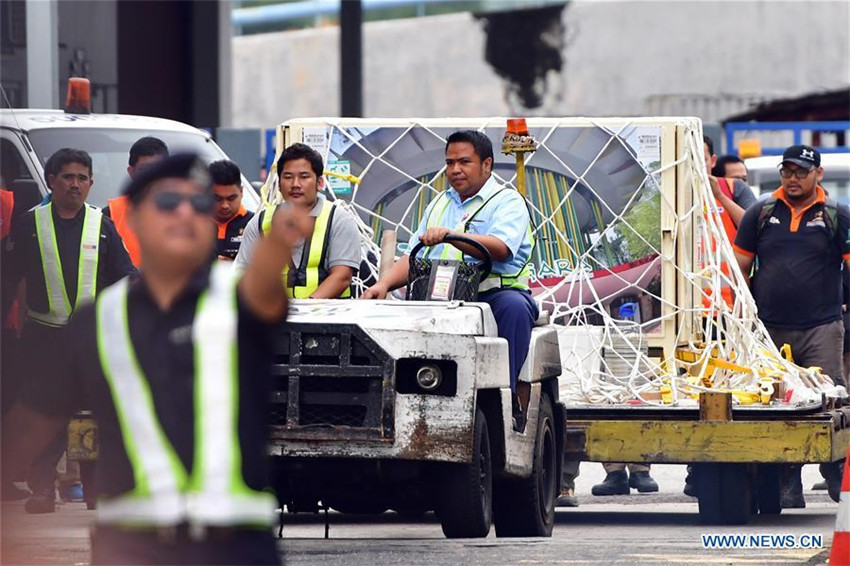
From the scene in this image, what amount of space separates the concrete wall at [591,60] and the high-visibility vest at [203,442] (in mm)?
33582

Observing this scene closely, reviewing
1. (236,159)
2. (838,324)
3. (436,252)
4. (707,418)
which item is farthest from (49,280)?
(236,159)

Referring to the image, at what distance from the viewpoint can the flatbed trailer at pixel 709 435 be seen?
10.1 metres

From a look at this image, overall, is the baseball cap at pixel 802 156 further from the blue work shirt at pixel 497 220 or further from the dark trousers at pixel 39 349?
the dark trousers at pixel 39 349

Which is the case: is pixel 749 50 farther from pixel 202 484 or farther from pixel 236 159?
pixel 202 484

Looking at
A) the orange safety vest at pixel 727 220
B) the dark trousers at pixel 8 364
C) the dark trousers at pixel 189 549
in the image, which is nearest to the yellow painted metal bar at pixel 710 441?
the orange safety vest at pixel 727 220

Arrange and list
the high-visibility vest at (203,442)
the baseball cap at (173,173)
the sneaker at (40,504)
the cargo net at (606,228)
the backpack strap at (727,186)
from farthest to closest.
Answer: the backpack strap at (727,186) → the cargo net at (606,228) → the sneaker at (40,504) → the baseball cap at (173,173) → the high-visibility vest at (203,442)

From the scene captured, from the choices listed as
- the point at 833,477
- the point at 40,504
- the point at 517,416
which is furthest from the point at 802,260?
the point at 40,504

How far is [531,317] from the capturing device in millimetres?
8875

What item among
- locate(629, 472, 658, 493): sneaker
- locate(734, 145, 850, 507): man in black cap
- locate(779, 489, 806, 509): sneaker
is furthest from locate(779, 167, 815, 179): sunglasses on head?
locate(629, 472, 658, 493): sneaker

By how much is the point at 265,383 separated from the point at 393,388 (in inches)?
145

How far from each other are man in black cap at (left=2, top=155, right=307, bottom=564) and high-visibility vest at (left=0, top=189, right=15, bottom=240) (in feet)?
19.5

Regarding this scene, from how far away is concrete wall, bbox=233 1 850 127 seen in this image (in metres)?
38.0

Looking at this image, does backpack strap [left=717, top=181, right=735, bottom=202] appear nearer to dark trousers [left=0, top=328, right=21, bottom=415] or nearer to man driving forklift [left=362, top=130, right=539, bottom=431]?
man driving forklift [left=362, top=130, right=539, bottom=431]

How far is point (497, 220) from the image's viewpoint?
8766 millimetres
